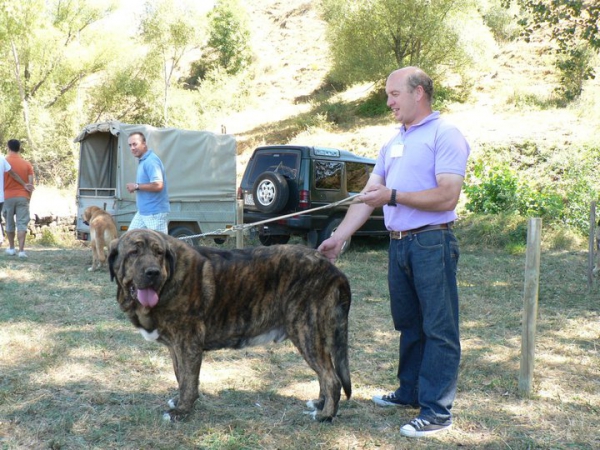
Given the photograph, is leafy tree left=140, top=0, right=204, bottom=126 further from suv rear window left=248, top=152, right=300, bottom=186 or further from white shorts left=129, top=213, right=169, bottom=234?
white shorts left=129, top=213, right=169, bottom=234

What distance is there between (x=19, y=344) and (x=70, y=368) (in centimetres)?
90

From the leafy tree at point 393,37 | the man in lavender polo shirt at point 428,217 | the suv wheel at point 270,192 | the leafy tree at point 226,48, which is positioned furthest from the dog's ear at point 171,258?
the leafy tree at point 226,48

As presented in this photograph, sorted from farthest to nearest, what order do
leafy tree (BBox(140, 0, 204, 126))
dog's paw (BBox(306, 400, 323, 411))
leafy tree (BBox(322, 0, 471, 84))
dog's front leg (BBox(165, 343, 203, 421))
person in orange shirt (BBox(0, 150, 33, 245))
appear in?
leafy tree (BBox(140, 0, 204, 126))
leafy tree (BBox(322, 0, 471, 84))
person in orange shirt (BBox(0, 150, 33, 245))
dog's paw (BBox(306, 400, 323, 411))
dog's front leg (BBox(165, 343, 203, 421))

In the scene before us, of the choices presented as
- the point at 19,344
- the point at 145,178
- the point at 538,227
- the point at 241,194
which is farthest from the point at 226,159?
the point at 538,227

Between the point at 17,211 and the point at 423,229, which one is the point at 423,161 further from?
the point at 17,211

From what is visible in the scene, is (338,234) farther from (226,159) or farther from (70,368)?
(226,159)

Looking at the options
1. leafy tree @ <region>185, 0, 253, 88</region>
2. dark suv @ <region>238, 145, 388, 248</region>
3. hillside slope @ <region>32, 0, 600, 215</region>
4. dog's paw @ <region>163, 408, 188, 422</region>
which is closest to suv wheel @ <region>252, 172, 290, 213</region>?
dark suv @ <region>238, 145, 388, 248</region>

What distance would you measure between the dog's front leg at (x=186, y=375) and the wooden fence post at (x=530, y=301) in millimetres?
2514

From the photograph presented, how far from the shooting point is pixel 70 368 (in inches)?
187

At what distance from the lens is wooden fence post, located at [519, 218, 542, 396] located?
4.37 meters

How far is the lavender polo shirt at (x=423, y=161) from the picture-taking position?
3.38 metres

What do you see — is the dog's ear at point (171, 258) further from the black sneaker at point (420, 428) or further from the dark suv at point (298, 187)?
the dark suv at point (298, 187)

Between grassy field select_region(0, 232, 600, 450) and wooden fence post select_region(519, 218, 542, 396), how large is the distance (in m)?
0.14

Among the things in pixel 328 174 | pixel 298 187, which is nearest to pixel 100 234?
pixel 298 187
